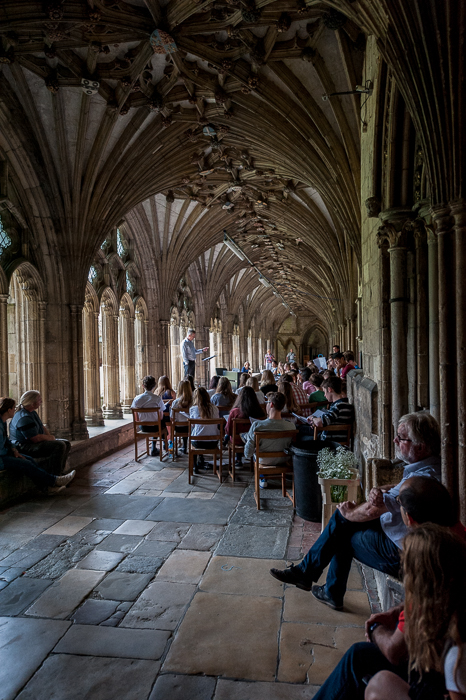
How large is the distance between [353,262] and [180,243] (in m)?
4.39

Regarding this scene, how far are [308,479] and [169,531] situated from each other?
1.23m

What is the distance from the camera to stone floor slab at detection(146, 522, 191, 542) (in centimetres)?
363

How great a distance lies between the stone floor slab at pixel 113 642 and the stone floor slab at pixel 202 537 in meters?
1.05

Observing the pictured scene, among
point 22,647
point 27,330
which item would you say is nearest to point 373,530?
point 22,647

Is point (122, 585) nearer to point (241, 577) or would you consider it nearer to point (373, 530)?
point (241, 577)

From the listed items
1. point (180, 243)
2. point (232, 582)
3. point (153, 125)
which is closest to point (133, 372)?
point (180, 243)

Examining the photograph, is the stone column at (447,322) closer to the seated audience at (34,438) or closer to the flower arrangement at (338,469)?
the flower arrangement at (338,469)

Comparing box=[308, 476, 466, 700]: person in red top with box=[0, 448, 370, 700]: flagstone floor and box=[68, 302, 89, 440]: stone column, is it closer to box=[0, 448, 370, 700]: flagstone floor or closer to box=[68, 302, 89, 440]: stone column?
box=[0, 448, 370, 700]: flagstone floor

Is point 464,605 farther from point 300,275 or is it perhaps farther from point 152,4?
point 300,275

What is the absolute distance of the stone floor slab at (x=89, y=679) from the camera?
1.95 metres

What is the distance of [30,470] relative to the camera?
15.0 ft

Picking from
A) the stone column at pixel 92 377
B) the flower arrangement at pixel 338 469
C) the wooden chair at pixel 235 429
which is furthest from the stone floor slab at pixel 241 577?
the stone column at pixel 92 377

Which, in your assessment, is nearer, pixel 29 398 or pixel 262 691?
pixel 262 691

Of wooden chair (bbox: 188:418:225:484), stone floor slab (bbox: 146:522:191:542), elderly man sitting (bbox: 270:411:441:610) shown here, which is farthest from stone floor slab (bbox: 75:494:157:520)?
elderly man sitting (bbox: 270:411:441:610)
